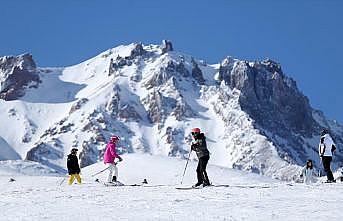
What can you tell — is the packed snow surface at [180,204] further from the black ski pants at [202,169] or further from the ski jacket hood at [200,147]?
the ski jacket hood at [200,147]

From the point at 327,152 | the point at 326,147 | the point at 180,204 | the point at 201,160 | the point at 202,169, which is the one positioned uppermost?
the point at 326,147

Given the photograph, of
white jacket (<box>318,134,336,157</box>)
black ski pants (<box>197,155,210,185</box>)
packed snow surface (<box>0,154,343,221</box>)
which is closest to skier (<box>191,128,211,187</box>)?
black ski pants (<box>197,155,210,185</box>)

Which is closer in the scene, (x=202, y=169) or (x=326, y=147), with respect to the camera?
(x=202, y=169)

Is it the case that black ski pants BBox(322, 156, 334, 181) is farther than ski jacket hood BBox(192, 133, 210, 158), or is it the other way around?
black ski pants BBox(322, 156, 334, 181)

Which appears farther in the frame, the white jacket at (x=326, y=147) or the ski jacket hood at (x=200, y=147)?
the white jacket at (x=326, y=147)

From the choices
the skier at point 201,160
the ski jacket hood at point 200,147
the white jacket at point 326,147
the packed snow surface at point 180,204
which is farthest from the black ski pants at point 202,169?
the white jacket at point 326,147

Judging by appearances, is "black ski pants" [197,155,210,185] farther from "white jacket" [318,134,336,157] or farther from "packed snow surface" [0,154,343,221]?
"white jacket" [318,134,336,157]

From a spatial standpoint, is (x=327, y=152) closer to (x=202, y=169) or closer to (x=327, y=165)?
(x=327, y=165)

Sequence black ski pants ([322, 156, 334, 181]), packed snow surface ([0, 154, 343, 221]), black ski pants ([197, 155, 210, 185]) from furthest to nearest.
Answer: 1. black ski pants ([322, 156, 334, 181])
2. black ski pants ([197, 155, 210, 185])
3. packed snow surface ([0, 154, 343, 221])

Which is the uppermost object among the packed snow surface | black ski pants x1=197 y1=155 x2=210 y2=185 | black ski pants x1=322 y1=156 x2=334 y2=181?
black ski pants x1=322 y1=156 x2=334 y2=181

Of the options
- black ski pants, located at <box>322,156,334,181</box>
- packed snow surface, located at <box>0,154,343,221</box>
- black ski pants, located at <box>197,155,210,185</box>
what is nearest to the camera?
packed snow surface, located at <box>0,154,343,221</box>

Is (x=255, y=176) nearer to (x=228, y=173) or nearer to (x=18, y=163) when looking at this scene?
(x=228, y=173)

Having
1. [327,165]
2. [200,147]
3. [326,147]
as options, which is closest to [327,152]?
[326,147]

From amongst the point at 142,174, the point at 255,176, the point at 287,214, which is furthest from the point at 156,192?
the point at 142,174
